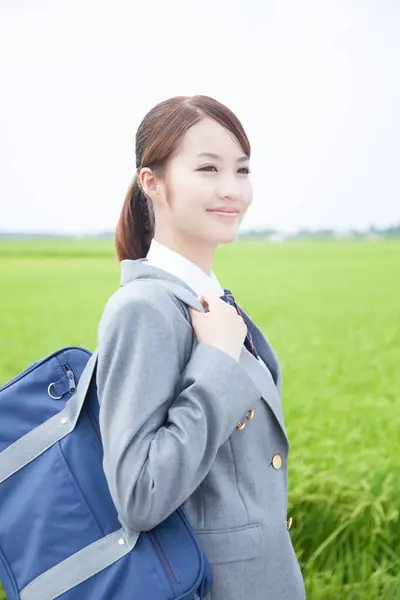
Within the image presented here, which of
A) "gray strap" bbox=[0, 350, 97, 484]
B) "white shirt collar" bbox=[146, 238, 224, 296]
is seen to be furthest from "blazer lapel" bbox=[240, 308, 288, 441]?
"gray strap" bbox=[0, 350, 97, 484]

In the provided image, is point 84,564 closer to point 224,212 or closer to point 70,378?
point 70,378

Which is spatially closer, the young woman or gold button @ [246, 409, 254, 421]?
the young woman

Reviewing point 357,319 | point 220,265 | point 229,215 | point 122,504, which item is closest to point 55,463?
point 122,504

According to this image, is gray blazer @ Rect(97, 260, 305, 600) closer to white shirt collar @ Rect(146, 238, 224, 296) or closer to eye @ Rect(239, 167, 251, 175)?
white shirt collar @ Rect(146, 238, 224, 296)

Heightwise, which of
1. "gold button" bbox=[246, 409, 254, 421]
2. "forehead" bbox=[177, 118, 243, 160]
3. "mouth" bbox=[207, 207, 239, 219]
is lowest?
"gold button" bbox=[246, 409, 254, 421]

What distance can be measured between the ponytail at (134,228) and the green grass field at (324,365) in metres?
0.96

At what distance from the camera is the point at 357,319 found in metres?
5.12

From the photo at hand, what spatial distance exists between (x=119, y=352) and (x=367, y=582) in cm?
A: 113

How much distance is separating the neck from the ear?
0.21ft

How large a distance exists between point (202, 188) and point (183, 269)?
0.40 feet

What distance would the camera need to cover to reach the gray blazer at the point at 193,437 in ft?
3.05

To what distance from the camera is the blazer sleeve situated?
926 millimetres

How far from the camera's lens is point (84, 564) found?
1.01 meters

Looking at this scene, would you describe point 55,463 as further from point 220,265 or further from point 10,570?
point 220,265
